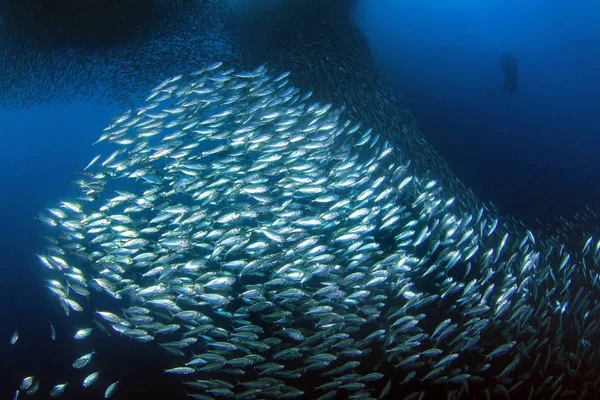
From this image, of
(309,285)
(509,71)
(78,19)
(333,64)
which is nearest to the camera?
(309,285)

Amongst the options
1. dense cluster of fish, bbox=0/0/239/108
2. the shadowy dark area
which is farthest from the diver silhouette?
the shadowy dark area

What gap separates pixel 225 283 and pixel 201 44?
37.5 feet

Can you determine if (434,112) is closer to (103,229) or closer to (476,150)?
(476,150)

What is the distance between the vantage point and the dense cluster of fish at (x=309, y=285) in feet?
16.7

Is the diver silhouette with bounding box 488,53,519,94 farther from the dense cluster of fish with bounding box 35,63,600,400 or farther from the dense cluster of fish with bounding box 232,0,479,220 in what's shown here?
the dense cluster of fish with bounding box 35,63,600,400

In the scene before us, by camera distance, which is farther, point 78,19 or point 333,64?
point 78,19

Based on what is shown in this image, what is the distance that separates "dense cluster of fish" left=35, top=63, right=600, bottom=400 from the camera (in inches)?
200

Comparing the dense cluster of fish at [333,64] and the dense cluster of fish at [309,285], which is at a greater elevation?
the dense cluster of fish at [333,64]

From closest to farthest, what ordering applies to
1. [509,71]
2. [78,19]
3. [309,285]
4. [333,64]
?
[309,285]
[333,64]
[78,19]
[509,71]

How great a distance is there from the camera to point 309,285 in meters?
6.36

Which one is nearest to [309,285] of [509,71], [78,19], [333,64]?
[333,64]

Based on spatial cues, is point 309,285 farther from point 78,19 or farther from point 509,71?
point 509,71

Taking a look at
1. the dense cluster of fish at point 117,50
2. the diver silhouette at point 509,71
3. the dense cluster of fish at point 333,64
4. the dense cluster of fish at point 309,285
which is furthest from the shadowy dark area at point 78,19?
the diver silhouette at point 509,71

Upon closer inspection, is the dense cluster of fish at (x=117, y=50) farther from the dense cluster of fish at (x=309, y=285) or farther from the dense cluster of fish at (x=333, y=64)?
the dense cluster of fish at (x=309, y=285)
